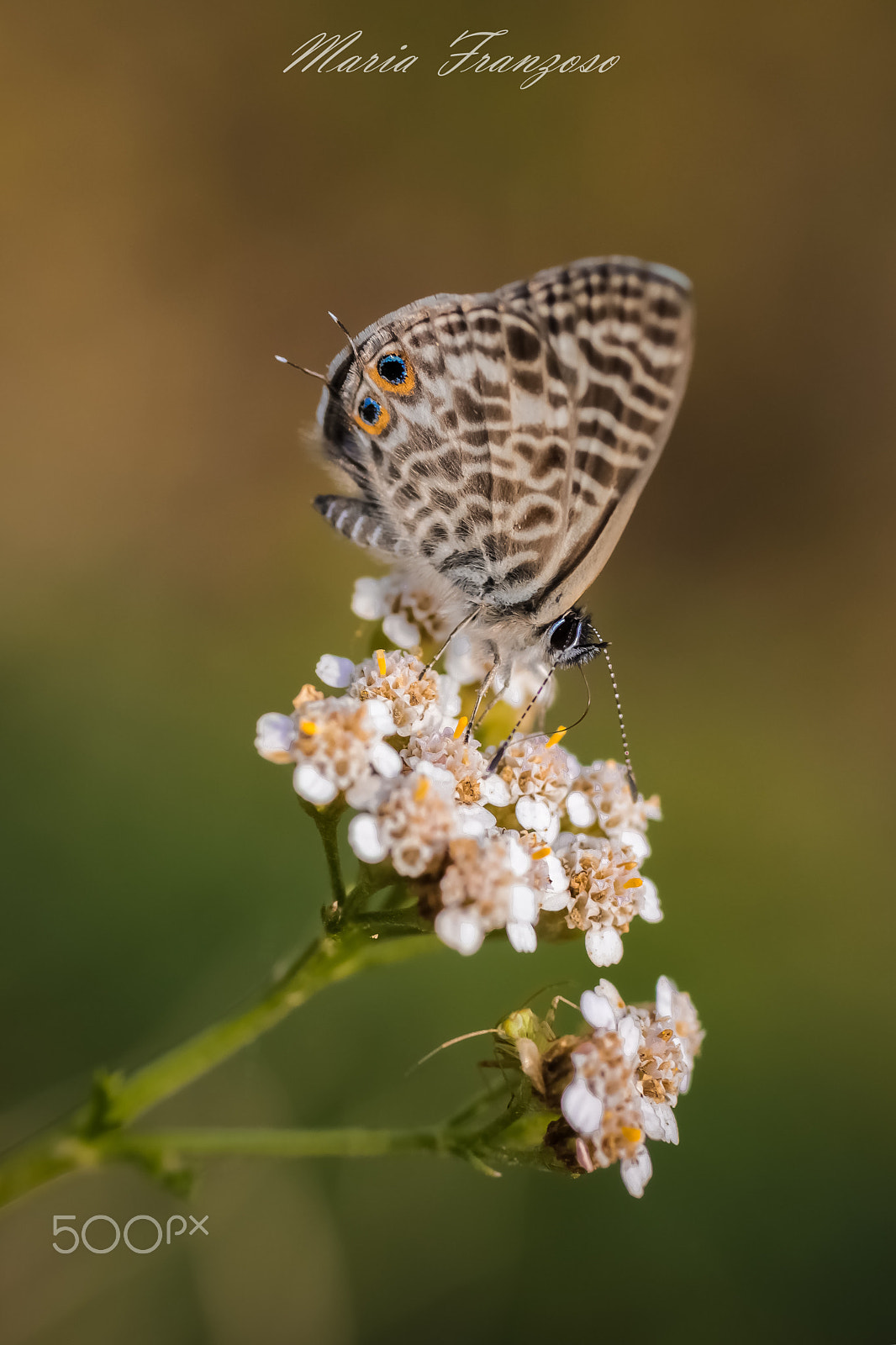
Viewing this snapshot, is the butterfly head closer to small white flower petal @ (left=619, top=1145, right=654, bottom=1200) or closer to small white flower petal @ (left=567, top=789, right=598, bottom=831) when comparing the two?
small white flower petal @ (left=567, top=789, right=598, bottom=831)

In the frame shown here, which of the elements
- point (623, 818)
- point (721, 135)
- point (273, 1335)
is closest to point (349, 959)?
point (623, 818)

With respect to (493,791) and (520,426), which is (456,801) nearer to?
(493,791)

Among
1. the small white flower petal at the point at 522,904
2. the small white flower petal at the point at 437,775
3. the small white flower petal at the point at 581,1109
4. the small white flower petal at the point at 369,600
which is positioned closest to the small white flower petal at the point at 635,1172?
the small white flower petal at the point at 581,1109

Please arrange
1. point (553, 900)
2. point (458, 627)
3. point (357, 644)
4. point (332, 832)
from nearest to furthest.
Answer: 1. point (332, 832)
2. point (553, 900)
3. point (458, 627)
4. point (357, 644)

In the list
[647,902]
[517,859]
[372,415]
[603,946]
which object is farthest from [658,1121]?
[372,415]

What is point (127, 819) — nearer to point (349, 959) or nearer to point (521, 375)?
point (349, 959)

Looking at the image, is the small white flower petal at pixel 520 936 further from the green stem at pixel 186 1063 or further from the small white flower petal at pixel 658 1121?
the small white flower petal at pixel 658 1121

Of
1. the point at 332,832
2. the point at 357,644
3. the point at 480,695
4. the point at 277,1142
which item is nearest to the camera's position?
the point at 277,1142

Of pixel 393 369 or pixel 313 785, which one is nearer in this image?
pixel 313 785
